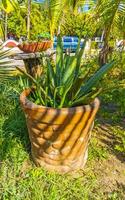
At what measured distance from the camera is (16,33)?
2020 cm

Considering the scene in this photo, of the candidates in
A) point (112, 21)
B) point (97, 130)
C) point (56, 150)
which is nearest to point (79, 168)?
point (56, 150)

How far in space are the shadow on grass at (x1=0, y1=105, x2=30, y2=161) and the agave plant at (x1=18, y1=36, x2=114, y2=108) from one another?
51 cm

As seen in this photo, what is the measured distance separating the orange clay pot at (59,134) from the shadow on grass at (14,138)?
0.24 m

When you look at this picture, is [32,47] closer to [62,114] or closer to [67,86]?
[67,86]

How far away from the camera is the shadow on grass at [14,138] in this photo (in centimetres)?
324

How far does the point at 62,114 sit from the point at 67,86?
39 centimetres

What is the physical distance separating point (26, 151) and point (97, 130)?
1051 millimetres

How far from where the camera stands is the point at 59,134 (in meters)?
2.87

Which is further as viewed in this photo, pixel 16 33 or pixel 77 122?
pixel 16 33

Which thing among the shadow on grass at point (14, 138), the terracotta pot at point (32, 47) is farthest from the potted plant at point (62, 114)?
the terracotta pot at point (32, 47)

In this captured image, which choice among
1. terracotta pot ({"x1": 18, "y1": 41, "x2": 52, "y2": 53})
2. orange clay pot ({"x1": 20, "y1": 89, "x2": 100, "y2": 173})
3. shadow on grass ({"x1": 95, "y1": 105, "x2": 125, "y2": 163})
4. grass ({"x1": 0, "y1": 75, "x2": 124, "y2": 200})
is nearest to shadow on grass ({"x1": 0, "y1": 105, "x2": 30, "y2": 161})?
grass ({"x1": 0, "y1": 75, "x2": 124, "y2": 200})

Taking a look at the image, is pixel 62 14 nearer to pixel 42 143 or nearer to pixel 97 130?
pixel 97 130

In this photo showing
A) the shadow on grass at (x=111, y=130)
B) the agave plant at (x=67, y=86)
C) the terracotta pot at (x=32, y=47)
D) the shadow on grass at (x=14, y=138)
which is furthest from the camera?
the terracotta pot at (x=32, y=47)

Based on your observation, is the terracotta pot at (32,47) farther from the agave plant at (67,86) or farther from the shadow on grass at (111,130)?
the agave plant at (67,86)
